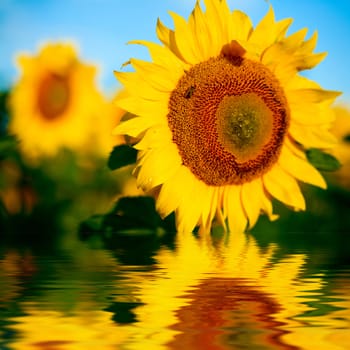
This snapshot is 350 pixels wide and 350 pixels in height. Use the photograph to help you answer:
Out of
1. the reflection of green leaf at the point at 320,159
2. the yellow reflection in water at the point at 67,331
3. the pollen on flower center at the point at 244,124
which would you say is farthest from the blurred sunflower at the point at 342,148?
the yellow reflection in water at the point at 67,331

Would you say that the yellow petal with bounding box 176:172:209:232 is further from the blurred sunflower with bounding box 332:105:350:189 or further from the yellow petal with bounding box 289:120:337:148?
the blurred sunflower with bounding box 332:105:350:189

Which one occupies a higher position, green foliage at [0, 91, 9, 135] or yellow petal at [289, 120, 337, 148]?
green foliage at [0, 91, 9, 135]

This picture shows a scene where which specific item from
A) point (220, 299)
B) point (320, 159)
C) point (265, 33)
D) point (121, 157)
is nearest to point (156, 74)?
point (121, 157)

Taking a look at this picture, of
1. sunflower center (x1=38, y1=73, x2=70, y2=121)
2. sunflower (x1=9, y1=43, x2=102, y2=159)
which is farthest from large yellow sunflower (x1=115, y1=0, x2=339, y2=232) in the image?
sunflower center (x1=38, y1=73, x2=70, y2=121)

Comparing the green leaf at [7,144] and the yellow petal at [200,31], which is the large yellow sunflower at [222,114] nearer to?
the yellow petal at [200,31]

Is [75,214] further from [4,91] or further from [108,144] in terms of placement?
[4,91]

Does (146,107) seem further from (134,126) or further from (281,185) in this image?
(281,185)
